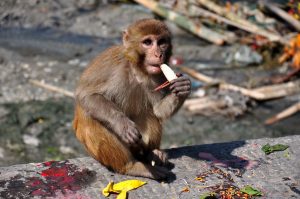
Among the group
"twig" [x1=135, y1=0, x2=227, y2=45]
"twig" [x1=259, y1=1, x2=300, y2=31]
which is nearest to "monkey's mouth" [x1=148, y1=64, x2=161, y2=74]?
"twig" [x1=135, y1=0, x2=227, y2=45]

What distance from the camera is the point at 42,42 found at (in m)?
9.98

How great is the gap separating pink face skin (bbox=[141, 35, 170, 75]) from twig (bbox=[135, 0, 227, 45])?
218 inches

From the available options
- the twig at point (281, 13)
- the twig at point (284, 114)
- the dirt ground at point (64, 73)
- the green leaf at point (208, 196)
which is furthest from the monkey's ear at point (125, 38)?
the twig at point (281, 13)

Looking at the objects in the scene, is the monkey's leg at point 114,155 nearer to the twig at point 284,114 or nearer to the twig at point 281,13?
the twig at point 284,114

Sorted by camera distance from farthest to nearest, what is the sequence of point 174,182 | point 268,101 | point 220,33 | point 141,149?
point 220,33 → point 268,101 → point 141,149 → point 174,182

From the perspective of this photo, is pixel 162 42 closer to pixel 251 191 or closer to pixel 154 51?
pixel 154 51

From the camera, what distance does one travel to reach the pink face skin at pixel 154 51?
455cm

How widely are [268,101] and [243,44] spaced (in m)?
1.85

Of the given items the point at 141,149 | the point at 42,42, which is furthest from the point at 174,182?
the point at 42,42

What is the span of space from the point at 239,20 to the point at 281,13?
72 centimetres

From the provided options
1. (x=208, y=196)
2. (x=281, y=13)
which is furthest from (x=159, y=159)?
(x=281, y=13)

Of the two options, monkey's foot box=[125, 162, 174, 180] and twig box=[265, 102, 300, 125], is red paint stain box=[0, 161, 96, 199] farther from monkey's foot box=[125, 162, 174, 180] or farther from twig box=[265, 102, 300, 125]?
twig box=[265, 102, 300, 125]

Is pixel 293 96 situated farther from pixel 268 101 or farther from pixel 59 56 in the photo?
pixel 59 56

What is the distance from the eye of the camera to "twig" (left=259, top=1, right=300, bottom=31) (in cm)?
976
